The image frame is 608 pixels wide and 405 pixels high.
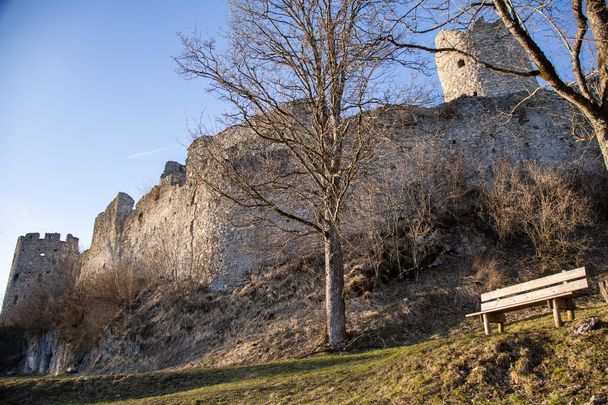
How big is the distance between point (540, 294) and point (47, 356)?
57.2ft

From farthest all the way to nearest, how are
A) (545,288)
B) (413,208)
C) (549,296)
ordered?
1. (413,208)
2. (545,288)
3. (549,296)

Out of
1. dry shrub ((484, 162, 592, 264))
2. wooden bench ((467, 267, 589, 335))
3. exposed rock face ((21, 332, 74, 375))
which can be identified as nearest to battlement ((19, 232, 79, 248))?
exposed rock face ((21, 332, 74, 375))

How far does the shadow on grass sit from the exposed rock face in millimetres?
7346

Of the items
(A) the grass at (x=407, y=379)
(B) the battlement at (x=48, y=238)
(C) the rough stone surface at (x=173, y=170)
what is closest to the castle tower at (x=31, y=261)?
(B) the battlement at (x=48, y=238)

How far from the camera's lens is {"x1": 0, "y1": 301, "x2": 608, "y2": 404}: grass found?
185 inches

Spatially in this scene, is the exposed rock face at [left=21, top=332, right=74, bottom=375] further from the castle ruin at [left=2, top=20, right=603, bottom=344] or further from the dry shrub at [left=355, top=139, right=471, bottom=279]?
the dry shrub at [left=355, top=139, right=471, bottom=279]

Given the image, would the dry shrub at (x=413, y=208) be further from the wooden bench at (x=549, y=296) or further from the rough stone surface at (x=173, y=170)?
the rough stone surface at (x=173, y=170)

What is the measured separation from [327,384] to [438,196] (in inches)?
313

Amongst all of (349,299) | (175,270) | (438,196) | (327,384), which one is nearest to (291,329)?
(349,299)

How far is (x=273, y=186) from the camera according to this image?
9820mm

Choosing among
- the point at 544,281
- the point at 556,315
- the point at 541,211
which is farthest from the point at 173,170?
the point at 556,315

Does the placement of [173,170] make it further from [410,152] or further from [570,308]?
Answer: [570,308]

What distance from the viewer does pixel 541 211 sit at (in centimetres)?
1170

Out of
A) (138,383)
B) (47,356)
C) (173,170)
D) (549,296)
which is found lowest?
(47,356)
